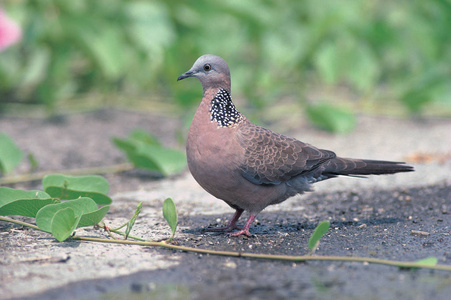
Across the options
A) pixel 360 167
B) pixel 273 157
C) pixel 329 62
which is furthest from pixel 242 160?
pixel 329 62

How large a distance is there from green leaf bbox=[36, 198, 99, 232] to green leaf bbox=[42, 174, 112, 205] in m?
0.31

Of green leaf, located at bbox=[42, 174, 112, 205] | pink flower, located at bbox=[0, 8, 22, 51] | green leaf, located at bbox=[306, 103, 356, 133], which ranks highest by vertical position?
pink flower, located at bbox=[0, 8, 22, 51]

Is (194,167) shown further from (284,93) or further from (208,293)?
(284,93)

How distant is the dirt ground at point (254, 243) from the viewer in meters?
2.54

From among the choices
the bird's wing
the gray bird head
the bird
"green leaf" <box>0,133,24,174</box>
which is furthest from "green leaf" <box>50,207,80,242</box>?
"green leaf" <box>0,133,24,174</box>

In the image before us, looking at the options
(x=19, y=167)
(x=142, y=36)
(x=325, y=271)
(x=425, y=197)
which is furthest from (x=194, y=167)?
(x=142, y=36)

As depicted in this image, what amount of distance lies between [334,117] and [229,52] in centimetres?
159

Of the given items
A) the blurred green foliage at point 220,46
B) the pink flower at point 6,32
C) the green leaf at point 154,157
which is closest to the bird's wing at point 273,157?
the green leaf at point 154,157

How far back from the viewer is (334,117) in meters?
6.12

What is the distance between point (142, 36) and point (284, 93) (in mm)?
2157

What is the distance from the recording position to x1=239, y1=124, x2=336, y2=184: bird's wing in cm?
350

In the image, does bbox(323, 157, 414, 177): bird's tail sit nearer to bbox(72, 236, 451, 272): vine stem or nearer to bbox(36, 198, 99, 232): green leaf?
bbox(72, 236, 451, 272): vine stem

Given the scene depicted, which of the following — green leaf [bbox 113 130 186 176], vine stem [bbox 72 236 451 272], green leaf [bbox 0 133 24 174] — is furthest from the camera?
green leaf [bbox 113 130 186 176]

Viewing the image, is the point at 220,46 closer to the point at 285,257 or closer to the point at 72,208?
the point at 72,208
